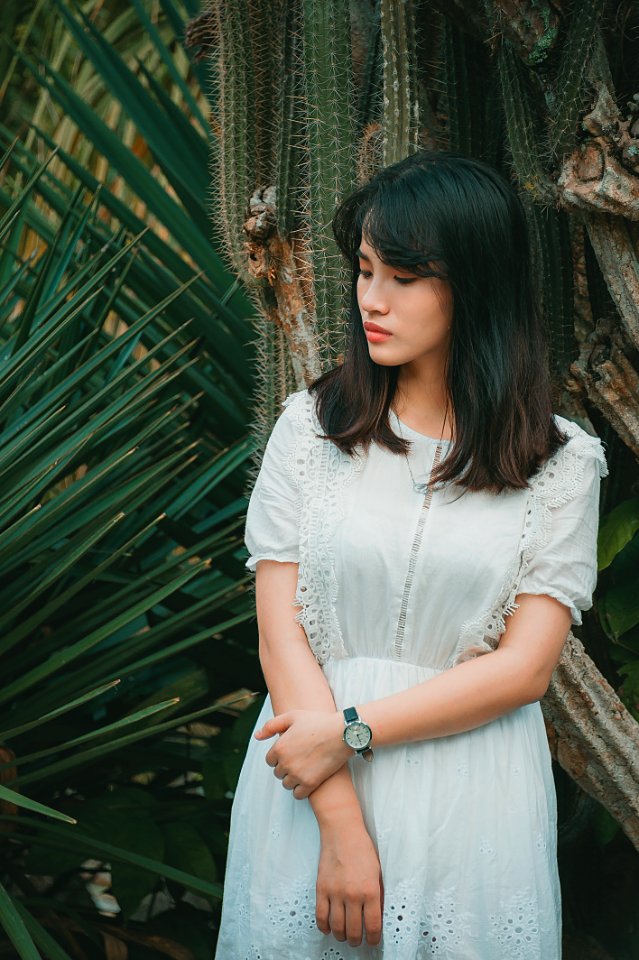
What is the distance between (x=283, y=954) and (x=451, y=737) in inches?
15.0

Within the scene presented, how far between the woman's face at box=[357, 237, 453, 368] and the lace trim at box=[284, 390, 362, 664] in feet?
0.52

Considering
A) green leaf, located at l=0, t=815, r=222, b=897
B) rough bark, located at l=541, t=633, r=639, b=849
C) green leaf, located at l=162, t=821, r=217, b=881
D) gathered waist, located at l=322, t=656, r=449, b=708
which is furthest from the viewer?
green leaf, located at l=162, t=821, r=217, b=881

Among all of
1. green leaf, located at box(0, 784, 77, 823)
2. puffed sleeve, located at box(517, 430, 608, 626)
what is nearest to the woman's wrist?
puffed sleeve, located at box(517, 430, 608, 626)

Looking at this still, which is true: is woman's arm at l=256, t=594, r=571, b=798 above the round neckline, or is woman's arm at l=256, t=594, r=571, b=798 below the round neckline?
below

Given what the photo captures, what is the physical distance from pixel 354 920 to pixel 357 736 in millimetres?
247

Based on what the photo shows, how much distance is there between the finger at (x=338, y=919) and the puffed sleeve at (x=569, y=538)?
1.61 ft

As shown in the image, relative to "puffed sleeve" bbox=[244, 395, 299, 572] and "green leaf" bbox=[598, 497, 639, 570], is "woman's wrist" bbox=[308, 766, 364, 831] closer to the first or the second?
"puffed sleeve" bbox=[244, 395, 299, 572]

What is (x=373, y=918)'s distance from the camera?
1.39m

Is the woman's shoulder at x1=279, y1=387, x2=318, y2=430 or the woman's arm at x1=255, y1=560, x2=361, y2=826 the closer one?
the woman's arm at x1=255, y1=560, x2=361, y2=826

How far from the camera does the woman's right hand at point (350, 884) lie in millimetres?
1379

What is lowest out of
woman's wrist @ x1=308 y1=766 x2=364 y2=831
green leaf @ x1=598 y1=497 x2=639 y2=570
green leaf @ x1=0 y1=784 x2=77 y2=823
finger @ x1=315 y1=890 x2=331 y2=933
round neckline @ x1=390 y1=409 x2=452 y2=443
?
green leaf @ x1=598 y1=497 x2=639 y2=570

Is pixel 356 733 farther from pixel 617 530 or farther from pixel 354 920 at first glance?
pixel 617 530

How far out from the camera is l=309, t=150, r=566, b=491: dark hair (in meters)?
1.42

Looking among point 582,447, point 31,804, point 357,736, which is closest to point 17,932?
point 31,804
